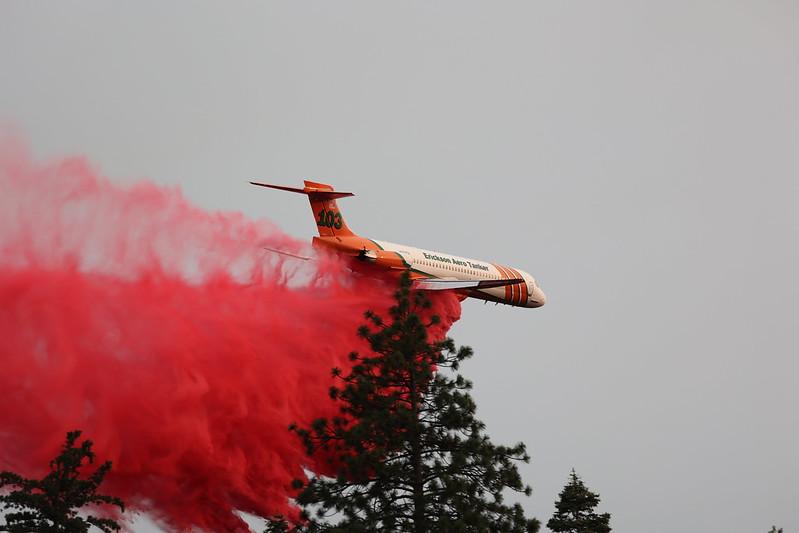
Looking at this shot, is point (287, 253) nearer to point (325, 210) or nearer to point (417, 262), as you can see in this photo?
point (325, 210)

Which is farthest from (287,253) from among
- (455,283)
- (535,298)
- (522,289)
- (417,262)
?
(535,298)

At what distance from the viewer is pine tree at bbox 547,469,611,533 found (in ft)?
152

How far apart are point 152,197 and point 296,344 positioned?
744cm

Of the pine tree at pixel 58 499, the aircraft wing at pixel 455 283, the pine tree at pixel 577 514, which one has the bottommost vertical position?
the pine tree at pixel 58 499

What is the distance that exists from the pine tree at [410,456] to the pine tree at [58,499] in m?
6.25

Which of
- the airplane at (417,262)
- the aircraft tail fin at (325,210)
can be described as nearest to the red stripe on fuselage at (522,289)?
the airplane at (417,262)

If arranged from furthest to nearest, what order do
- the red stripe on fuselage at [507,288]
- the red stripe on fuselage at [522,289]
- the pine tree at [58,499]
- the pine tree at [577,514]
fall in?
the red stripe on fuselage at [522,289] < the red stripe on fuselage at [507,288] < the pine tree at [577,514] < the pine tree at [58,499]

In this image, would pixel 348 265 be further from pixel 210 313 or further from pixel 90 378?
pixel 90 378

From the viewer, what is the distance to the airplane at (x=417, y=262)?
50688 mm

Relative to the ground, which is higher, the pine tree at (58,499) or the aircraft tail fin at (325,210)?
the aircraft tail fin at (325,210)

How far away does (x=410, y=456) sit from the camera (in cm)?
3500

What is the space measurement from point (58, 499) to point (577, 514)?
2248 centimetres

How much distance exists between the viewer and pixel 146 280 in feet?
133

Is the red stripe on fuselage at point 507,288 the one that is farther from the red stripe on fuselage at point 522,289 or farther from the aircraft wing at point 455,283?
the aircraft wing at point 455,283
